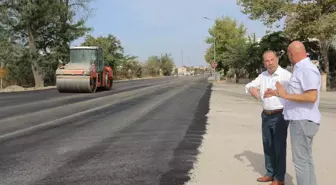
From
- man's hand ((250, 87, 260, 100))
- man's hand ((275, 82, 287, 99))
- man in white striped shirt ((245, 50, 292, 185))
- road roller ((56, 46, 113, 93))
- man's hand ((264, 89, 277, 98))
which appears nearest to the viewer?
man's hand ((275, 82, 287, 99))

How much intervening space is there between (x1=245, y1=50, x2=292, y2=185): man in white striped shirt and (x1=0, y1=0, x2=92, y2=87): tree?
1314 inches

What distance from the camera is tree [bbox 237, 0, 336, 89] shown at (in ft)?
86.9

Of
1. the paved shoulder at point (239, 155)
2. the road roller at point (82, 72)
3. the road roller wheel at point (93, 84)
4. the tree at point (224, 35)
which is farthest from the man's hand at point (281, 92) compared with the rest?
the tree at point (224, 35)

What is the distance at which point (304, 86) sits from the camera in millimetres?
4621

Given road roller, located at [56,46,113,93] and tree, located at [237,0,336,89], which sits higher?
tree, located at [237,0,336,89]

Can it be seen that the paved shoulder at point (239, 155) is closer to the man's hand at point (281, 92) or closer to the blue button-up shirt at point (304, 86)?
the blue button-up shirt at point (304, 86)

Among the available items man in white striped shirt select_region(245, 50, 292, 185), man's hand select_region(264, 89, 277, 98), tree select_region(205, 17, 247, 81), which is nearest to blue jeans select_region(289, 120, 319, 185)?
man's hand select_region(264, 89, 277, 98)

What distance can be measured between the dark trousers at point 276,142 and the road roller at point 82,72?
2067cm

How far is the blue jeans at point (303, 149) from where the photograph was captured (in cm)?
469

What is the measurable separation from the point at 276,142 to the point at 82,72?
21.0 meters

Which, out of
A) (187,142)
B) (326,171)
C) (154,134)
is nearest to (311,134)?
(326,171)

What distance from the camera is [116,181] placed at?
6016mm

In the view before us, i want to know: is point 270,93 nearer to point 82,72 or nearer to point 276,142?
point 276,142

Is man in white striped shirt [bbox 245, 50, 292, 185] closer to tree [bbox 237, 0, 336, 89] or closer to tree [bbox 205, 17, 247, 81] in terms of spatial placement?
tree [bbox 237, 0, 336, 89]
